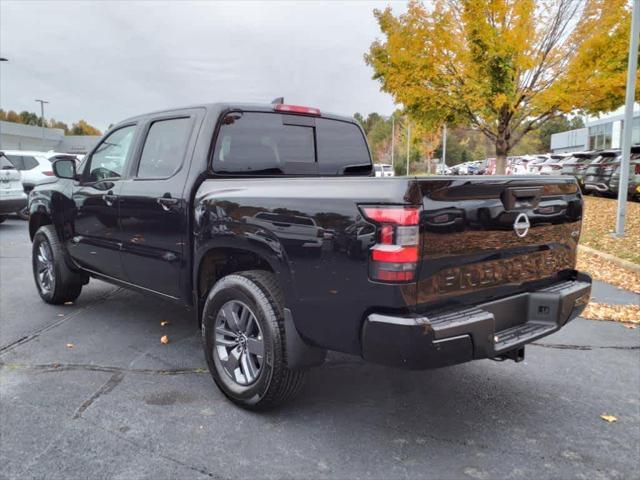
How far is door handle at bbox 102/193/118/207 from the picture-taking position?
14.6 ft

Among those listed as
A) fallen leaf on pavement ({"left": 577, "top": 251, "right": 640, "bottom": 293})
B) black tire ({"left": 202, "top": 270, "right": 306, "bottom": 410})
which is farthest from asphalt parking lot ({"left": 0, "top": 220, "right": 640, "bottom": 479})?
fallen leaf on pavement ({"left": 577, "top": 251, "right": 640, "bottom": 293})

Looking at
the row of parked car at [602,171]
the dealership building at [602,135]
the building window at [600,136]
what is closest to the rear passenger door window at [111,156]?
the row of parked car at [602,171]

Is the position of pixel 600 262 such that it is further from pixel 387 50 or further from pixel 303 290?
pixel 387 50

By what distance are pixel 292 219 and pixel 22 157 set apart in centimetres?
1482

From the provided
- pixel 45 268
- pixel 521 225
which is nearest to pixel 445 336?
pixel 521 225

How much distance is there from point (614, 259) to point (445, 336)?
7273 mm

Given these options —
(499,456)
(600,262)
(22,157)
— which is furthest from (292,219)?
(22,157)

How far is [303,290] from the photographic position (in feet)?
9.40

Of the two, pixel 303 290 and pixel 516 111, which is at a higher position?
pixel 516 111

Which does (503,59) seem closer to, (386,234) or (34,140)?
(386,234)

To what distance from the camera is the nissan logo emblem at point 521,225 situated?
9.74 feet

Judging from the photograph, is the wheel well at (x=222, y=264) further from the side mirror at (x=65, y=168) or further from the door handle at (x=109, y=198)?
the side mirror at (x=65, y=168)

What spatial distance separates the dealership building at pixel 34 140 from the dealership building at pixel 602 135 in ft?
167

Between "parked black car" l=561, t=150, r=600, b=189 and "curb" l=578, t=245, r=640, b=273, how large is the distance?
942 centimetres
